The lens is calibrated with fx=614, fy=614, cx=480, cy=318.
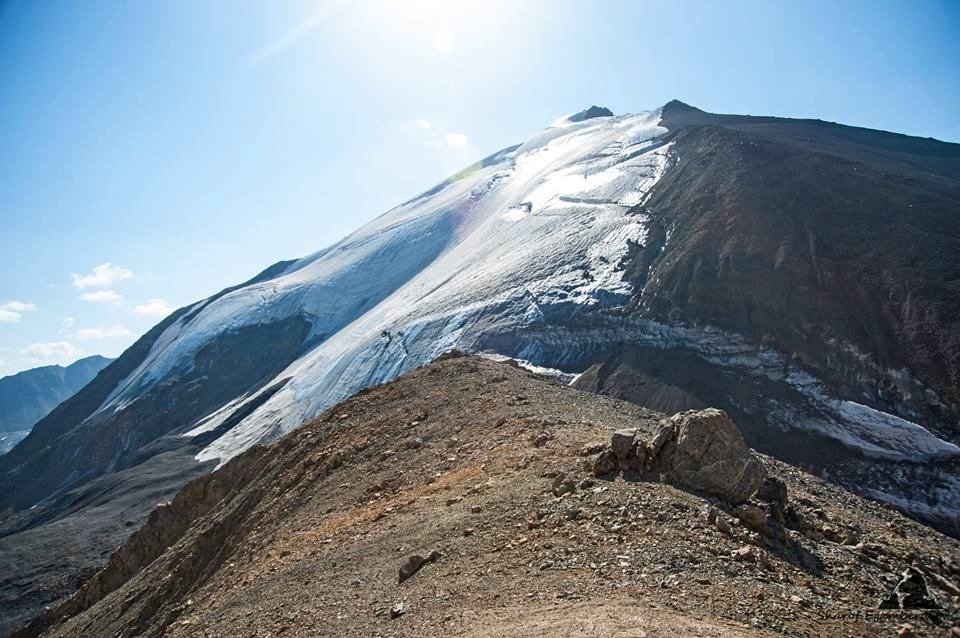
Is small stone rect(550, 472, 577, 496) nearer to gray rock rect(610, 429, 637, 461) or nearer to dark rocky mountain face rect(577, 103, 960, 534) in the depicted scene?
gray rock rect(610, 429, 637, 461)

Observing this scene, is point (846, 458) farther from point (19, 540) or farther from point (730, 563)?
point (19, 540)

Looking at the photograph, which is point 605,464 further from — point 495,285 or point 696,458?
point 495,285

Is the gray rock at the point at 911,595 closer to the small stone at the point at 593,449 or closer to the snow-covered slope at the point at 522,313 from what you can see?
the small stone at the point at 593,449

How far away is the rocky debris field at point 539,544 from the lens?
5664 millimetres

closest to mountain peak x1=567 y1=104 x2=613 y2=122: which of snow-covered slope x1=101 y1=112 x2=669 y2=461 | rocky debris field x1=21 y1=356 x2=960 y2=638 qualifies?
snow-covered slope x1=101 y1=112 x2=669 y2=461

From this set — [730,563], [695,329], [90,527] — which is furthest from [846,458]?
[90,527]

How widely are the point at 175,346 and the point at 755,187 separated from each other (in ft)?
259

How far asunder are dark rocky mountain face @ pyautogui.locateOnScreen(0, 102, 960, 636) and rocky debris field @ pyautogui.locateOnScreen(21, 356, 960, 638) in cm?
1891

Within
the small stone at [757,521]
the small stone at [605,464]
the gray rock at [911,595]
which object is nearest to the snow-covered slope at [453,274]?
the small stone at [605,464]

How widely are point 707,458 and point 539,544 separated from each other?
8.81 ft

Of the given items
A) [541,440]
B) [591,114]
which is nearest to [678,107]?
[591,114]

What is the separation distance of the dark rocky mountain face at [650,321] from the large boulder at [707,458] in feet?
62.7

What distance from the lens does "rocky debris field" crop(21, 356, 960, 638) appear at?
18.6ft

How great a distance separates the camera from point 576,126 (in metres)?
103
